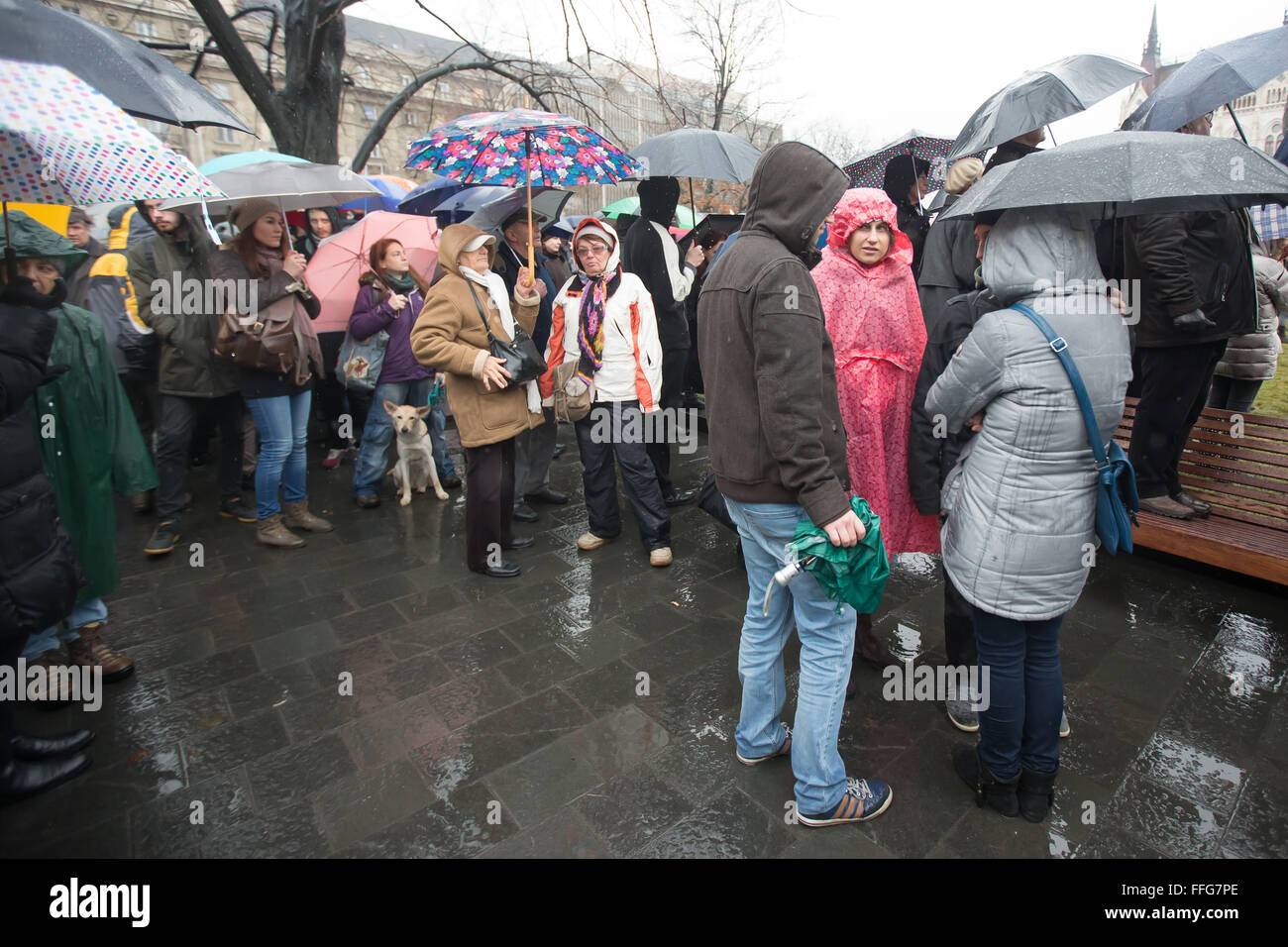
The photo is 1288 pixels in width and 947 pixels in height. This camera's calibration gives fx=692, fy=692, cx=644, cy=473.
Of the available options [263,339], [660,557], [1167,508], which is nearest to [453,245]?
[263,339]

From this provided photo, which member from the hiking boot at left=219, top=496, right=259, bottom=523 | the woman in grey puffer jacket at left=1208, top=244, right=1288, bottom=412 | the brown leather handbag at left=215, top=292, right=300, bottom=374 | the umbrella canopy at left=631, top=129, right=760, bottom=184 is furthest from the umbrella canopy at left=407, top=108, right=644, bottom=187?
the woman in grey puffer jacket at left=1208, top=244, right=1288, bottom=412

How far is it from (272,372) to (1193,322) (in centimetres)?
539

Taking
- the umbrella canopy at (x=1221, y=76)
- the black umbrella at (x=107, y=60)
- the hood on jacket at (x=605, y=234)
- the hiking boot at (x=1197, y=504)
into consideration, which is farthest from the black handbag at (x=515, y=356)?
the hiking boot at (x=1197, y=504)

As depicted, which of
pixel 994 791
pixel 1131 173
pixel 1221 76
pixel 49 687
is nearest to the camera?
pixel 1131 173

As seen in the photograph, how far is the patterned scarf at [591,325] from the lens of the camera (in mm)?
4289

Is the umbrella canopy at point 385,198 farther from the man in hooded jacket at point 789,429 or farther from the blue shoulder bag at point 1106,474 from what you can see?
the blue shoulder bag at point 1106,474

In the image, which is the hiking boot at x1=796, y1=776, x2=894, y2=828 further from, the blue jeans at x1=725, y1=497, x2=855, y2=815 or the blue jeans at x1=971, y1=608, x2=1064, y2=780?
the blue jeans at x1=971, y1=608, x2=1064, y2=780

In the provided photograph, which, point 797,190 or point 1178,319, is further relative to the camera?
point 1178,319

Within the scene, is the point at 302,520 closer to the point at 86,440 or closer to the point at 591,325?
the point at 86,440

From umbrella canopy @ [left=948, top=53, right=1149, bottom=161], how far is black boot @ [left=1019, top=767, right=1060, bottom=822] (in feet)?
9.05

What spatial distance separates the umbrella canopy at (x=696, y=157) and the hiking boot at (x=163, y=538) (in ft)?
13.5

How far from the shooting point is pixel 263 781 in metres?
2.55

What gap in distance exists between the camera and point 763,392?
1.97 m

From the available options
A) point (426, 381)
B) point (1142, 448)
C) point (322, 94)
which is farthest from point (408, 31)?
point (1142, 448)
